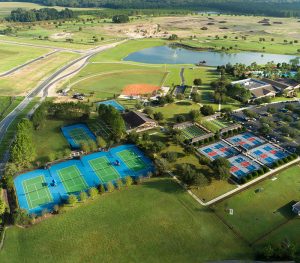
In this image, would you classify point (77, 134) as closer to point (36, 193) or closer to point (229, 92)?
point (36, 193)

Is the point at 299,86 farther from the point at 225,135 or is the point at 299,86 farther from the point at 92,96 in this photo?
the point at 92,96

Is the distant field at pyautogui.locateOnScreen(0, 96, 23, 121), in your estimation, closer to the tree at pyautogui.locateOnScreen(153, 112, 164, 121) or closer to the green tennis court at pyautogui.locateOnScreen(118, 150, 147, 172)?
the green tennis court at pyautogui.locateOnScreen(118, 150, 147, 172)

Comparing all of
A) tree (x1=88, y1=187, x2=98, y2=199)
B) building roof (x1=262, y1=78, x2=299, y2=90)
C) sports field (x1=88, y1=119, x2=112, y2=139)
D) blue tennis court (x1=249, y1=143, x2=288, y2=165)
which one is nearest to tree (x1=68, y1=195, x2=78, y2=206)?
tree (x1=88, y1=187, x2=98, y2=199)

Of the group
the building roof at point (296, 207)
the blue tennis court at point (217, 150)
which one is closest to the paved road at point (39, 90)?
the blue tennis court at point (217, 150)

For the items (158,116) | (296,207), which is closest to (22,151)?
(158,116)

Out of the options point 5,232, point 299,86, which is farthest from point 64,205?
point 299,86

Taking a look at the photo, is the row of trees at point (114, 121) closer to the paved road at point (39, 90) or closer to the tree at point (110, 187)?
the tree at point (110, 187)
